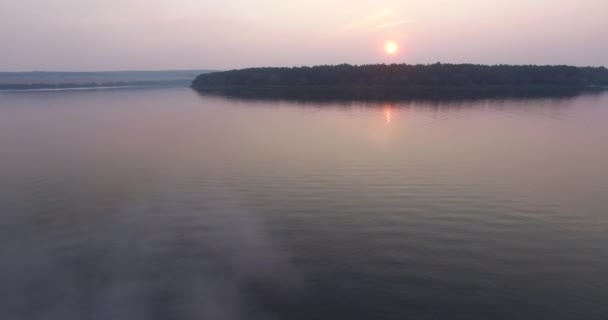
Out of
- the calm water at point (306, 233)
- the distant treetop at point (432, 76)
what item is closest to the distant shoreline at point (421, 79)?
the distant treetop at point (432, 76)

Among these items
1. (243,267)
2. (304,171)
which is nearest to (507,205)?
(304,171)

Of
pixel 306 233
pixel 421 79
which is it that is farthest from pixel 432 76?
pixel 306 233

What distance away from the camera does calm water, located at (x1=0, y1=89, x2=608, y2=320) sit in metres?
9.80

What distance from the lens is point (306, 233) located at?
515 inches

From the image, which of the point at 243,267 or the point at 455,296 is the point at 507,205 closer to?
the point at 455,296

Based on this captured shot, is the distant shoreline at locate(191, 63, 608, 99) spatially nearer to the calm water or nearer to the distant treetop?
the distant treetop

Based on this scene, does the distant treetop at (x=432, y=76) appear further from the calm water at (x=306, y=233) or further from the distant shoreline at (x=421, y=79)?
the calm water at (x=306, y=233)

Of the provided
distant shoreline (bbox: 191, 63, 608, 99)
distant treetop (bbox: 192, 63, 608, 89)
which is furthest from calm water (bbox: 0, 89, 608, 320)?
distant treetop (bbox: 192, 63, 608, 89)

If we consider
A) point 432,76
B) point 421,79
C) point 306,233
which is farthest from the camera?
point 421,79

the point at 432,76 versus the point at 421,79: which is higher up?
the point at 432,76

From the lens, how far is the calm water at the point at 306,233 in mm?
9797

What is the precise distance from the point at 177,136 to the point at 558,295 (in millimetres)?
28362

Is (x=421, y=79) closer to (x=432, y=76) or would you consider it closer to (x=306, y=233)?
(x=432, y=76)

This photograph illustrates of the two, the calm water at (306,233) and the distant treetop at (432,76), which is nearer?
the calm water at (306,233)
